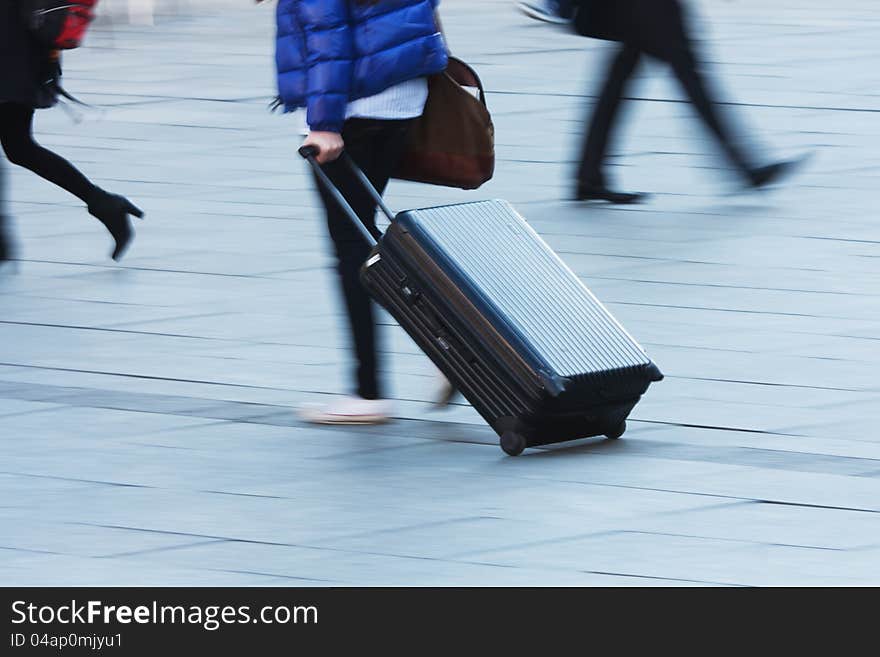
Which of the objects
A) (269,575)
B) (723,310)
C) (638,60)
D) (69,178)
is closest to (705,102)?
(638,60)

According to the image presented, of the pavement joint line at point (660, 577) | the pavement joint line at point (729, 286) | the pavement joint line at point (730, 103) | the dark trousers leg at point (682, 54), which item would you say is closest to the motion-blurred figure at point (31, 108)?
the pavement joint line at point (729, 286)

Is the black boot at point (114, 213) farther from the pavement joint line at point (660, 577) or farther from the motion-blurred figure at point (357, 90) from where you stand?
the pavement joint line at point (660, 577)

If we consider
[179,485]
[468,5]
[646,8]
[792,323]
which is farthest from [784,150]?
[468,5]

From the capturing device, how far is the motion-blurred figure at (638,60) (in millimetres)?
8031

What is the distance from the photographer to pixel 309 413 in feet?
17.6

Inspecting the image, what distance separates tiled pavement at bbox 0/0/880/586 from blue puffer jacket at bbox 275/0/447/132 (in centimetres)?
90

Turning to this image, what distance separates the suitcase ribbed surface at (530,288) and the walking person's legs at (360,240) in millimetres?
221

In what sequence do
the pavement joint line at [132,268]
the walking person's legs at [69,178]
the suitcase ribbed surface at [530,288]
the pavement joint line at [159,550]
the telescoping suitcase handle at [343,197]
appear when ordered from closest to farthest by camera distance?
1. the pavement joint line at [159,550]
2. the suitcase ribbed surface at [530,288]
3. the telescoping suitcase handle at [343,197]
4. the pavement joint line at [132,268]
5. the walking person's legs at [69,178]

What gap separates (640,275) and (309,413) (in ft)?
6.39

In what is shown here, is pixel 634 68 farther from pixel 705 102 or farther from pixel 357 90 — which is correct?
pixel 357 90

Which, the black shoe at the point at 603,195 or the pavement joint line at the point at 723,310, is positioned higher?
the pavement joint line at the point at 723,310

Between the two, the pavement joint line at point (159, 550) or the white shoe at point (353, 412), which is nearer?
the pavement joint line at point (159, 550)

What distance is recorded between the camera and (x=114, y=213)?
7230 mm

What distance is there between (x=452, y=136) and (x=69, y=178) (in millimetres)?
2459
